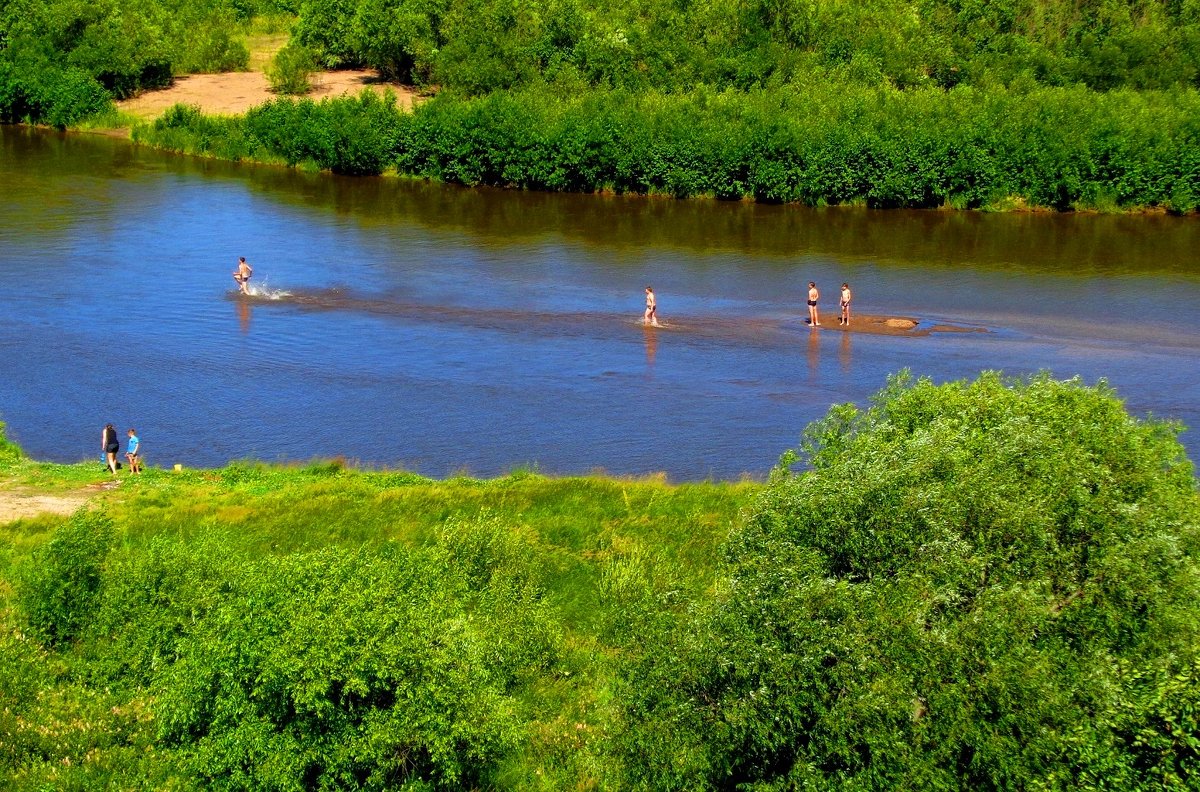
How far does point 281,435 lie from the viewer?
48375mm

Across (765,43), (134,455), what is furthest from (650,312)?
(765,43)

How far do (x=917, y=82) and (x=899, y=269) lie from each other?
2982 cm

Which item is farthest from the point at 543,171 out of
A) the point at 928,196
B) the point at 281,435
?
the point at 281,435

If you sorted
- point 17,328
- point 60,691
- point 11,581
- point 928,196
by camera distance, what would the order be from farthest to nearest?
point 928,196 → point 17,328 → point 11,581 → point 60,691

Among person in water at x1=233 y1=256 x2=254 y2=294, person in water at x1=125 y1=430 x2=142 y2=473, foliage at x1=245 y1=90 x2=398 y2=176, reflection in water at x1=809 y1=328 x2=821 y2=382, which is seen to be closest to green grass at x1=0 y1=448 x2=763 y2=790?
person in water at x1=125 y1=430 x2=142 y2=473

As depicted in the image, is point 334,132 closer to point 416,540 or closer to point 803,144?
point 803,144

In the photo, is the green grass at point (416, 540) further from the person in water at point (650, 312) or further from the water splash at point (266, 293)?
the water splash at point (266, 293)

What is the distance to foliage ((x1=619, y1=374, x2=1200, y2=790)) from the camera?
20.2 metres

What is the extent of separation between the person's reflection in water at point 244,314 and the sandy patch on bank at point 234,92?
37857mm

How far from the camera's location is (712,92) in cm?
8831

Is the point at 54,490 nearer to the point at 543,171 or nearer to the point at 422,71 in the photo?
the point at 543,171

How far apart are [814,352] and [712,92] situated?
36.5 metres

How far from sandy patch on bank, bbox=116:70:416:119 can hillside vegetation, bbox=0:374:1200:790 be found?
241ft

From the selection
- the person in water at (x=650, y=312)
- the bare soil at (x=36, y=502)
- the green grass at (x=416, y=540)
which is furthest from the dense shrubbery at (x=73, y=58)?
the bare soil at (x=36, y=502)
